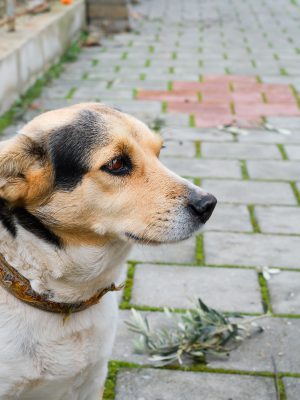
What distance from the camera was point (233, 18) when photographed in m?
13.3

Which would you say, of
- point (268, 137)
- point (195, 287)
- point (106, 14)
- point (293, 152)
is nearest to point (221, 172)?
point (293, 152)

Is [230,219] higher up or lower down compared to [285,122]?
higher up

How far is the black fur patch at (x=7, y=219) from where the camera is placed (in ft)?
8.36

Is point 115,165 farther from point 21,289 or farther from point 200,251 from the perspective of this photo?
point 200,251

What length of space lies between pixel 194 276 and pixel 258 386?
107 cm

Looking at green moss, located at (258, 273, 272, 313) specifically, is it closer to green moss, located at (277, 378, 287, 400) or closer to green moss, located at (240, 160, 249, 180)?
green moss, located at (277, 378, 287, 400)

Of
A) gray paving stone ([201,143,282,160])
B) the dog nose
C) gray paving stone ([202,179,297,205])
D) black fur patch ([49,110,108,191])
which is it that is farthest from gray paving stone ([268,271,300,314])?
gray paving stone ([201,143,282,160])

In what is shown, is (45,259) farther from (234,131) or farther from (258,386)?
(234,131)

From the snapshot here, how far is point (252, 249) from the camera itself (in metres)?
4.52

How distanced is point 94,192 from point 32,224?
0.26 meters

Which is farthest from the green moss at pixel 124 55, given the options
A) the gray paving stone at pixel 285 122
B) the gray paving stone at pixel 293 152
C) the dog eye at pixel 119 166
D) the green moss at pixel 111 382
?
the dog eye at pixel 119 166

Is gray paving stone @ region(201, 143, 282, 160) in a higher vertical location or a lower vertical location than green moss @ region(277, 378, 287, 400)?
Answer: lower

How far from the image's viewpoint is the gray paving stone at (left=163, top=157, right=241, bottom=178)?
18.8 ft

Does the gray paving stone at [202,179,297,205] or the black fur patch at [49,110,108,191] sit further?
the gray paving stone at [202,179,297,205]
